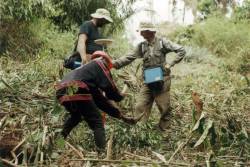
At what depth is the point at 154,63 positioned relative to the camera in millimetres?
7434

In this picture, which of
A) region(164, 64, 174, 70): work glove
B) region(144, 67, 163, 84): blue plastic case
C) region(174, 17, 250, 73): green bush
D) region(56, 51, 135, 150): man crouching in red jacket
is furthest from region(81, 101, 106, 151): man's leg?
region(174, 17, 250, 73): green bush

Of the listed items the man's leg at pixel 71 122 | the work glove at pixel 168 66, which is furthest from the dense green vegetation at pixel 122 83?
the work glove at pixel 168 66

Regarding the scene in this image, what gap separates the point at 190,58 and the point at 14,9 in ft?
17.8

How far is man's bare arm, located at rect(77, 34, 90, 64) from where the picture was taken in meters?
7.09

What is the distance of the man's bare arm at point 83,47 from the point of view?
709 cm

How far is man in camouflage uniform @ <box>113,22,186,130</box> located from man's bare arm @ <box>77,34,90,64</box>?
44cm

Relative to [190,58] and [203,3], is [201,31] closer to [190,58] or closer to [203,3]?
[190,58]

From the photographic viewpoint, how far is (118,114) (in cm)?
620

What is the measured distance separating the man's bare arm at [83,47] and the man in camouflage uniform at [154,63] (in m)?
0.44

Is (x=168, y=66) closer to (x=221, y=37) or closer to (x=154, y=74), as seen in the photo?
(x=154, y=74)

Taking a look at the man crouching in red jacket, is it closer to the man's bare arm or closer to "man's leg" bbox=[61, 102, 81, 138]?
"man's leg" bbox=[61, 102, 81, 138]

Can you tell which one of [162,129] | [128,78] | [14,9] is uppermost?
[14,9]

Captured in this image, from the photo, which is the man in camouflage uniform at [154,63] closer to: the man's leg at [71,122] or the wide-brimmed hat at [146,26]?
the wide-brimmed hat at [146,26]

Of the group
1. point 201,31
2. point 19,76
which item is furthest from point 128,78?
point 201,31
